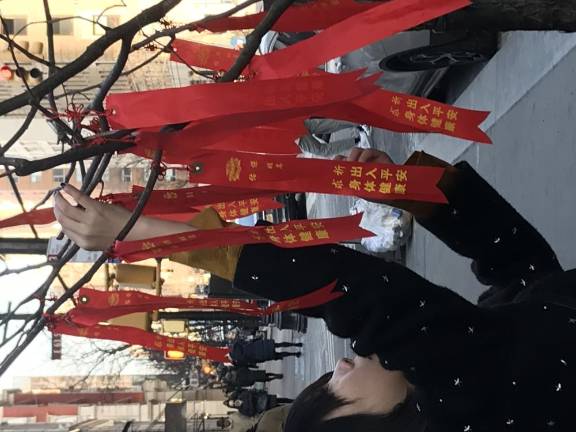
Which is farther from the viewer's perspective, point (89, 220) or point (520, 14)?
point (520, 14)

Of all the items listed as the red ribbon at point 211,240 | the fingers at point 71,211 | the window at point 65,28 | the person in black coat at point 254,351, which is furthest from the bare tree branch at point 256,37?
the window at point 65,28

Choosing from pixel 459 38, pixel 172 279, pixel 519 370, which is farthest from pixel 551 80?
pixel 172 279

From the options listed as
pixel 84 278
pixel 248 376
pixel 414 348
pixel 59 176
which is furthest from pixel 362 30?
pixel 59 176

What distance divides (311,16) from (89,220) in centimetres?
112

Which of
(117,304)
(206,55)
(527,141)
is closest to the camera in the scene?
(117,304)

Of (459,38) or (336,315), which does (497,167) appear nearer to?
(459,38)

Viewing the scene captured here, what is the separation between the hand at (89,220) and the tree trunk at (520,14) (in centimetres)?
141

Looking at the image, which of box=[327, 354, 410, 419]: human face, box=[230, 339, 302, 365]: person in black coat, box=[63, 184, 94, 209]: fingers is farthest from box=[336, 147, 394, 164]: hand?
box=[230, 339, 302, 365]: person in black coat

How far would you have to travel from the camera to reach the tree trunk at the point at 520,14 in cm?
253

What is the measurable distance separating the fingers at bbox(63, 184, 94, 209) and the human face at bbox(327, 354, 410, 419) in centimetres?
93

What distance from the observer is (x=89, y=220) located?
6.50 ft

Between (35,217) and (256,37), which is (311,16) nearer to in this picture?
(256,37)

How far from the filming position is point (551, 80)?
15.3 feet

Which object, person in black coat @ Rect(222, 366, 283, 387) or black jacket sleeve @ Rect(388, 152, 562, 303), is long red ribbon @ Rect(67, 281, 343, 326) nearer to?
black jacket sleeve @ Rect(388, 152, 562, 303)
